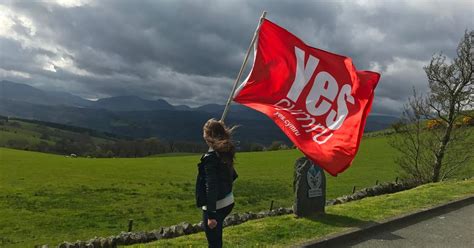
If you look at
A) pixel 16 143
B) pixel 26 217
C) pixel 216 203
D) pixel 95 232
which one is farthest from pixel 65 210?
pixel 16 143

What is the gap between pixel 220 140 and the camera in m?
6.15

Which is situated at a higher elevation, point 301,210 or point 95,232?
point 301,210

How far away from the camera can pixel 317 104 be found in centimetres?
880

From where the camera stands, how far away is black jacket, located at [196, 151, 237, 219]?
605 cm

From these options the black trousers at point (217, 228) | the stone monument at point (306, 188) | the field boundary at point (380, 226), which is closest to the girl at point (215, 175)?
the black trousers at point (217, 228)

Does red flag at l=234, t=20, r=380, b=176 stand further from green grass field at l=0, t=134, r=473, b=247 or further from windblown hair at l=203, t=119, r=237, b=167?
green grass field at l=0, t=134, r=473, b=247

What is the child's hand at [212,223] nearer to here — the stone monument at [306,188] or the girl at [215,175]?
the girl at [215,175]

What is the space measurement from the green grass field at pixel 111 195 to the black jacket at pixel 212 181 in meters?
15.0

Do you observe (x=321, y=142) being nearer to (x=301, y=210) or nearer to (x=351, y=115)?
(x=351, y=115)

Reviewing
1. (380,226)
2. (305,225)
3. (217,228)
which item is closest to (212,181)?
(217,228)

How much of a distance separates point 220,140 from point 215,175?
0.48m

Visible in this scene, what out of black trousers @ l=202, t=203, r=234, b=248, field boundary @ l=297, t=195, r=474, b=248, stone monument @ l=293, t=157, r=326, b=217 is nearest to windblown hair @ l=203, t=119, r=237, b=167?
black trousers @ l=202, t=203, r=234, b=248

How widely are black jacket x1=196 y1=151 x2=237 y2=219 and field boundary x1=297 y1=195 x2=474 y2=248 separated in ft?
10.1

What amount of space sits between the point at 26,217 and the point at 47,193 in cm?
863
